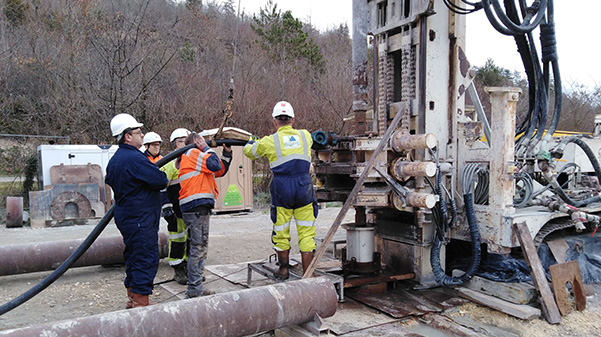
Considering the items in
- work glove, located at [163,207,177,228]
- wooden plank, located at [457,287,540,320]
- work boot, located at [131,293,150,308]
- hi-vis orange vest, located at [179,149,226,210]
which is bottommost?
wooden plank, located at [457,287,540,320]

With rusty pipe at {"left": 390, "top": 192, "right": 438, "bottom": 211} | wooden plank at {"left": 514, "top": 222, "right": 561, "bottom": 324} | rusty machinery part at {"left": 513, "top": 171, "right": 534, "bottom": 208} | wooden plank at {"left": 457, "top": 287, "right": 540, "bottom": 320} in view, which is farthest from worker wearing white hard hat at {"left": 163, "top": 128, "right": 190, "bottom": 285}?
rusty machinery part at {"left": 513, "top": 171, "right": 534, "bottom": 208}

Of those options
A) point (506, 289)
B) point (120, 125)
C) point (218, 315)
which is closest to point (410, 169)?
point (506, 289)

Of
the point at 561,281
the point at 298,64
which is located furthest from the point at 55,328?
the point at 298,64

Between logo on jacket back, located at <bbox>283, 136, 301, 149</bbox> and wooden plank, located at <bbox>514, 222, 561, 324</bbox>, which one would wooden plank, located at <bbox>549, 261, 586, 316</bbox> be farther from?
logo on jacket back, located at <bbox>283, 136, 301, 149</bbox>

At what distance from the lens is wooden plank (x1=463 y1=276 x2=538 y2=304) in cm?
450

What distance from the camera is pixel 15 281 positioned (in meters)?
5.77

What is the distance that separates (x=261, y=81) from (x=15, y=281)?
14229mm

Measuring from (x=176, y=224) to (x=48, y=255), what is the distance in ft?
5.20

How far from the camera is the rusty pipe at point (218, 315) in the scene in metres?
2.85

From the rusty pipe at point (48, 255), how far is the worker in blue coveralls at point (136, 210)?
1.96 m

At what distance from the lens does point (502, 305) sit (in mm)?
4484

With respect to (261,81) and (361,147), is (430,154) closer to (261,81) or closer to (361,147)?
(361,147)

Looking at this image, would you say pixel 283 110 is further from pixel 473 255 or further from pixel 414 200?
pixel 473 255

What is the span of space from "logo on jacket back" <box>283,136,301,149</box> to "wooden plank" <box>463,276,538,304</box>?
89.2 inches
